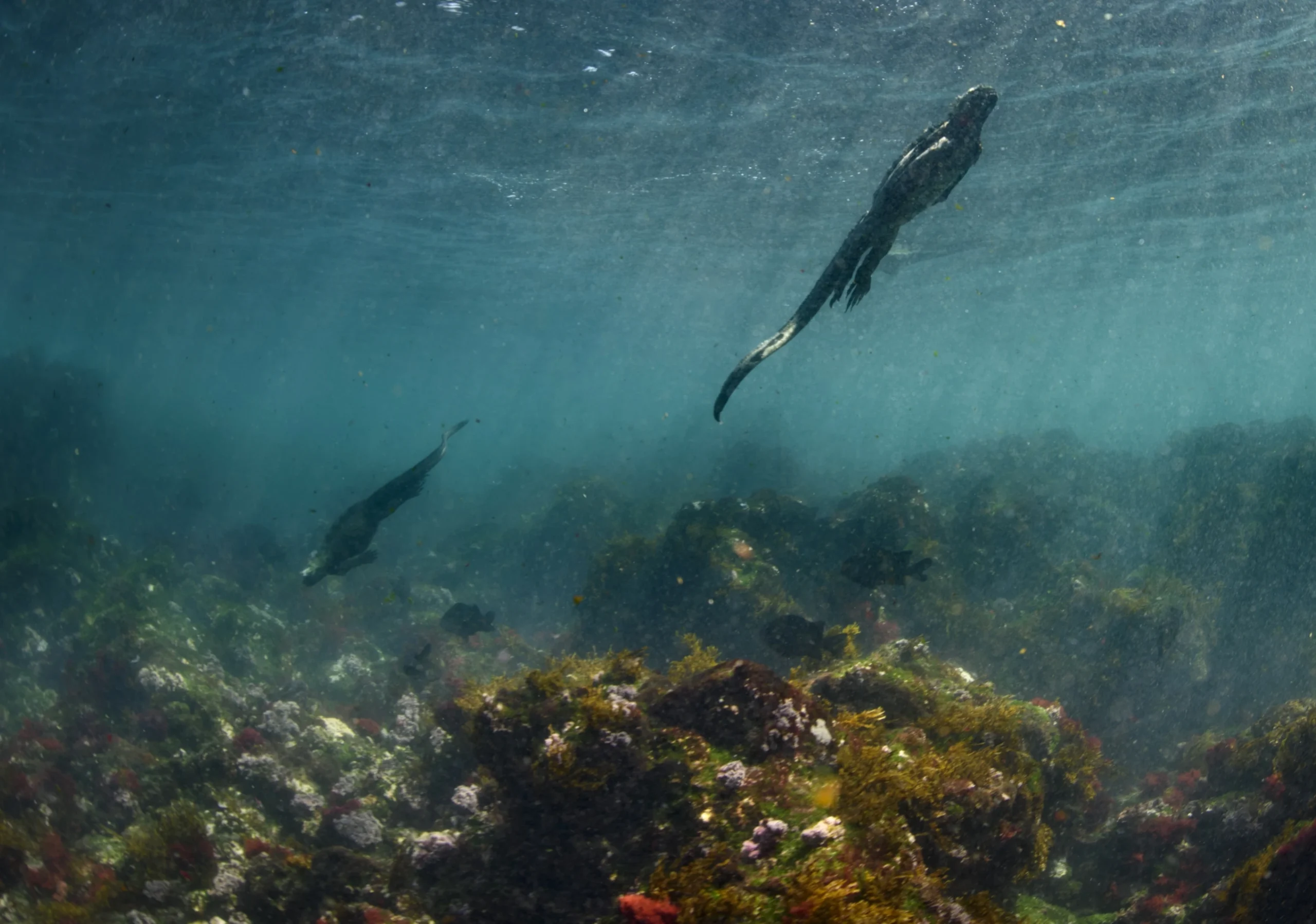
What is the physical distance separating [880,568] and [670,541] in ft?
18.1

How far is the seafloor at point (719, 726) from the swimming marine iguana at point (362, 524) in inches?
81.5

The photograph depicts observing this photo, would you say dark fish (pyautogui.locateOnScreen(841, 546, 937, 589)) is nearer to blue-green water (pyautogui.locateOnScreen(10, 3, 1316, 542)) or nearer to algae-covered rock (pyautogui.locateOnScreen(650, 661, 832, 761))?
algae-covered rock (pyautogui.locateOnScreen(650, 661, 832, 761))

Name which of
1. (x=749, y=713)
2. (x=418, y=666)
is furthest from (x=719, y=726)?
(x=418, y=666)

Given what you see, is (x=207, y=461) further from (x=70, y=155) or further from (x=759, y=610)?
(x=759, y=610)

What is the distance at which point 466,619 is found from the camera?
1170 cm

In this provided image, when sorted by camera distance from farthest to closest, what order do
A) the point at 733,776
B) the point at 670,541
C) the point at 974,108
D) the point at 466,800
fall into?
the point at 670,541 → the point at 466,800 → the point at 974,108 → the point at 733,776

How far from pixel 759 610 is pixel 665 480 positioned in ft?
63.3

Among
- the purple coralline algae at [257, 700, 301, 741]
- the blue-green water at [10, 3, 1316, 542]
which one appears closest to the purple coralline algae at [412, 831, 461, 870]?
the purple coralline algae at [257, 700, 301, 741]

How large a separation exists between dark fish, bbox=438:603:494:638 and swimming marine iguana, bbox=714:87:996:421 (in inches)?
329

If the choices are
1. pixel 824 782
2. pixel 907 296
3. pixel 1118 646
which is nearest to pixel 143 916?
pixel 824 782

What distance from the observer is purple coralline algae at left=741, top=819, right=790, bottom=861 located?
3854mm

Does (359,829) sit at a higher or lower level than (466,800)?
lower

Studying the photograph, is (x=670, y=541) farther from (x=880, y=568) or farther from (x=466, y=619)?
(x=880, y=568)

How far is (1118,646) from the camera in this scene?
1205 centimetres
